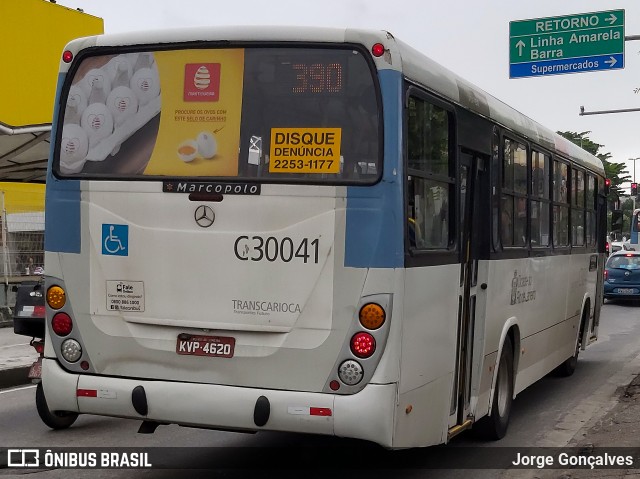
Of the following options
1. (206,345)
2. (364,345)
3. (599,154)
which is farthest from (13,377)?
(599,154)

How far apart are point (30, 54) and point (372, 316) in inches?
1081

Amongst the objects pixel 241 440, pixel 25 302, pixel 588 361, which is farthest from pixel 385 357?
pixel 588 361

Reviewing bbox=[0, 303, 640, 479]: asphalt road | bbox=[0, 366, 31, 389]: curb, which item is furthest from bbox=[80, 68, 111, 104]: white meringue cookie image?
bbox=[0, 366, 31, 389]: curb

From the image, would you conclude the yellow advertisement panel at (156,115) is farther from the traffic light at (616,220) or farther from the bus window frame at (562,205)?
the traffic light at (616,220)

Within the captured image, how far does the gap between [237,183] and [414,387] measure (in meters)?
1.72

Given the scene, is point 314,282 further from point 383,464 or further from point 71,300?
point 383,464

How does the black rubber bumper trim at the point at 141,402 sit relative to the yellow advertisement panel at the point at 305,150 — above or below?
below

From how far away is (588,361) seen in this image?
15.9m

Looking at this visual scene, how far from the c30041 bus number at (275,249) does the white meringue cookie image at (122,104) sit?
3.83ft

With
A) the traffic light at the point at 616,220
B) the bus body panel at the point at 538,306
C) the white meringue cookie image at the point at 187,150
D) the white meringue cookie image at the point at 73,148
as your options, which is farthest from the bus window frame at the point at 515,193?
the traffic light at the point at 616,220

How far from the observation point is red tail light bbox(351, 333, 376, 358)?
6.10 m

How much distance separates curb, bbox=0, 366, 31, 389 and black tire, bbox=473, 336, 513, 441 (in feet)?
19.6

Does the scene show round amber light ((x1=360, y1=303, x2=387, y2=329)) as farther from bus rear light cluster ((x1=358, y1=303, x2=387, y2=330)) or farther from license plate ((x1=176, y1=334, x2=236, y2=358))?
license plate ((x1=176, y1=334, x2=236, y2=358))

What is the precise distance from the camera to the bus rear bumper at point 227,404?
6.04 metres
